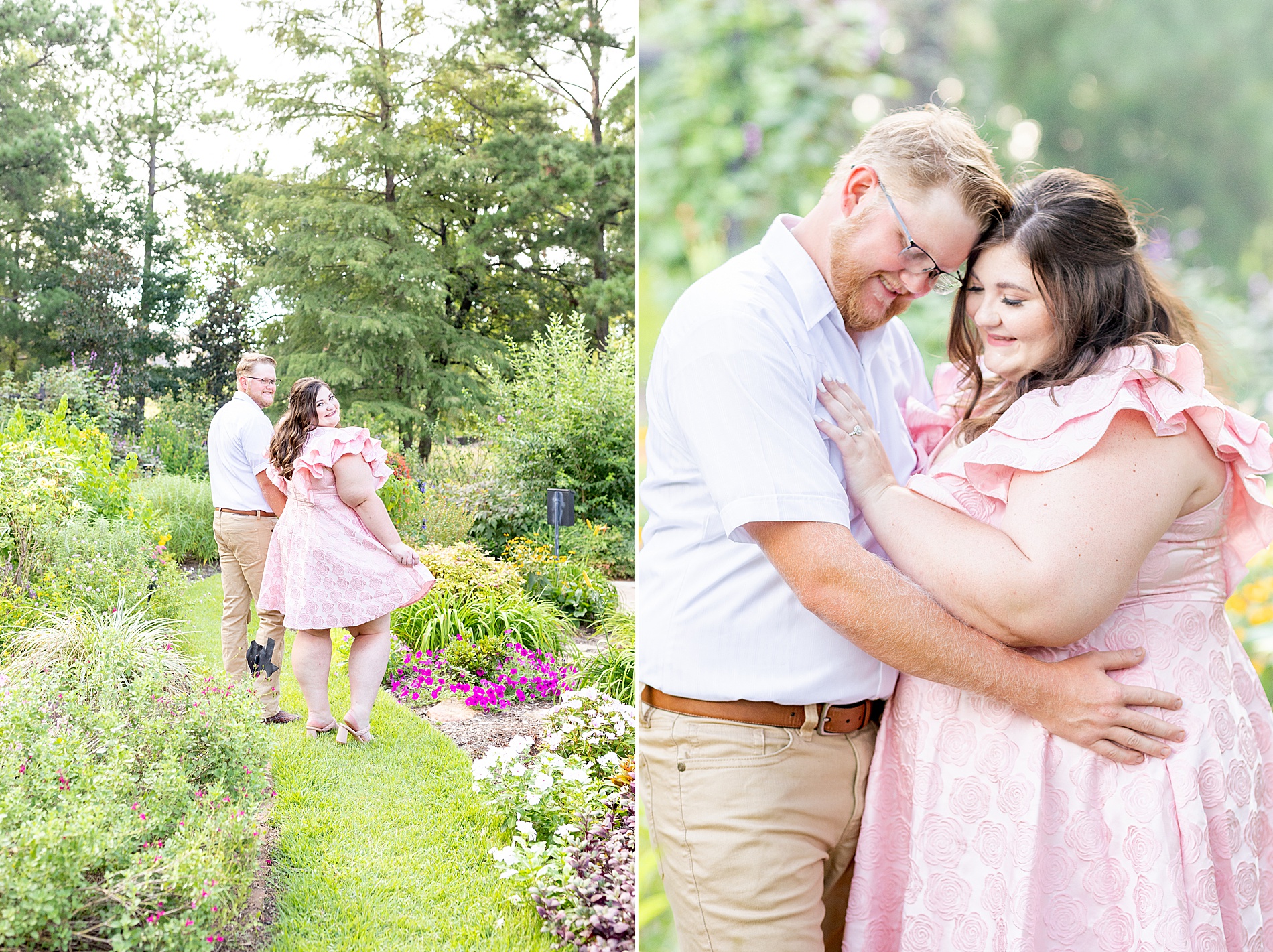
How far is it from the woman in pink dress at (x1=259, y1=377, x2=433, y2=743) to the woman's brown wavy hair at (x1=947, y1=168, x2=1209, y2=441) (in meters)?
2.19

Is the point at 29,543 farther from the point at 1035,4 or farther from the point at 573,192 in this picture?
the point at 1035,4

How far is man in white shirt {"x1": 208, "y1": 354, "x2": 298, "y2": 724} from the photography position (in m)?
2.72

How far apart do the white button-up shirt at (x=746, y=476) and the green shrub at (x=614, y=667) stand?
1790 millimetres

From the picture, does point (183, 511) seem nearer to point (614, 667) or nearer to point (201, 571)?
point (201, 571)

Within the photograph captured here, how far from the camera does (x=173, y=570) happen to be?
2.92 meters

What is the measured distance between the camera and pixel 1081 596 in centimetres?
116

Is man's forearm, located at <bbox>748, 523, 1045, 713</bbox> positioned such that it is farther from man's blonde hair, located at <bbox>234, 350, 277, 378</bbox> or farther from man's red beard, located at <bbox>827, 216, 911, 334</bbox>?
man's blonde hair, located at <bbox>234, 350, 277, 378</bbox>

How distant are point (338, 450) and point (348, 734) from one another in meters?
0.92

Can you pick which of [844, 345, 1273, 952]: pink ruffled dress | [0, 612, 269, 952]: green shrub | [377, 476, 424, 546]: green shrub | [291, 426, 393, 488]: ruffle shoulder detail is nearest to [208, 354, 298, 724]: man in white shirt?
[291, 426, 393, 488]: ruffle shoulder detail

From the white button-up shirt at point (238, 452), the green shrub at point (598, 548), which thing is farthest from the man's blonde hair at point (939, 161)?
the green shrub at point (598, 548)

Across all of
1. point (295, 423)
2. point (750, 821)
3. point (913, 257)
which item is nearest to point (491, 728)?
point (295, 423)

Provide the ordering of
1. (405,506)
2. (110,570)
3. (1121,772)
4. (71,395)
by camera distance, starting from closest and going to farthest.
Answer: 1. (1121,772)
2. (71,395)
3. (110,570)
4. (405,506)

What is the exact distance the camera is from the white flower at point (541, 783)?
2465 mm

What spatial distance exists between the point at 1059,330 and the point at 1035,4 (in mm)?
1378
